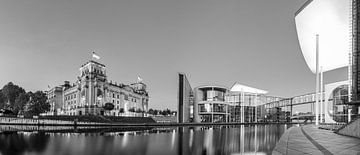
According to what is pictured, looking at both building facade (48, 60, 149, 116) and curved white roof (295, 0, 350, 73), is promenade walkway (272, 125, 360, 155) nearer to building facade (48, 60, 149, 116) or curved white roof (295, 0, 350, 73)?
curved white roof (295, 0, 350, 73)

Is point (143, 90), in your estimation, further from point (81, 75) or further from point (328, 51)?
point (328, 51)

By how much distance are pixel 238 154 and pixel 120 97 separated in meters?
115

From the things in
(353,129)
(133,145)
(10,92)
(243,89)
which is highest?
(243,89)

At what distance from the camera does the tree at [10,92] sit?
6800cm

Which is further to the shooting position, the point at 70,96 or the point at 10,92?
the point at 70,96

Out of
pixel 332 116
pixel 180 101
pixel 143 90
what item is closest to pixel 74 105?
A: pixel 143 90

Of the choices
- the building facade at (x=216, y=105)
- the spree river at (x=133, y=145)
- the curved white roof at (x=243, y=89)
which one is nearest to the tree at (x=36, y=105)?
the building facade at (x=216, y=105)

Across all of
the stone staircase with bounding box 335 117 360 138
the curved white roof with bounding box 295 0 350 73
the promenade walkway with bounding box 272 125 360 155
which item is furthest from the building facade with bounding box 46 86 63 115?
the promenade walkway with bounding box 272 125 360 155

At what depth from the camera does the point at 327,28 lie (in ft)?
132

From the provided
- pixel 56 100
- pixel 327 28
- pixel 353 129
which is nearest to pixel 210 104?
pixel 327 28

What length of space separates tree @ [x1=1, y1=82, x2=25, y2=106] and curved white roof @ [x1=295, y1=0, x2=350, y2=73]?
234ft

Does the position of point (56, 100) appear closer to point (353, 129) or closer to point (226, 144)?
point (226, 144)

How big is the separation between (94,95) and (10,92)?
3466 cm

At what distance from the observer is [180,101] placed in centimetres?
6900
